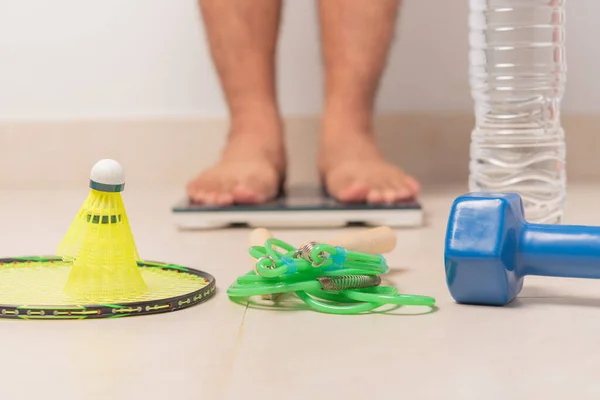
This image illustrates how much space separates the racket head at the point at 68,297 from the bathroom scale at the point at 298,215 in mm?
432

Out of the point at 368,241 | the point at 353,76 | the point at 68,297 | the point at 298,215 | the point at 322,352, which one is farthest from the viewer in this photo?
the point at 353,76

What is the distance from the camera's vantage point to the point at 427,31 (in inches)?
77.5

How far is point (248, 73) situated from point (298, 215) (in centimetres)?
34

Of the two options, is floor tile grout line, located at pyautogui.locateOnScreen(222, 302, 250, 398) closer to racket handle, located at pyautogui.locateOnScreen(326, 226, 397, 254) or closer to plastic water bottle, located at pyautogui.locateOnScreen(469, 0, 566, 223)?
racket handle, located at pyautogui.locateOnScreen(326, 226, 397, 254)

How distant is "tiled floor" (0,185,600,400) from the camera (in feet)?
1.90

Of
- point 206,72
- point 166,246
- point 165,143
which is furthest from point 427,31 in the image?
point 166,246

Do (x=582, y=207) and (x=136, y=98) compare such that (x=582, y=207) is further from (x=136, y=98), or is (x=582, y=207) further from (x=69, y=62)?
(x=69, y=62)

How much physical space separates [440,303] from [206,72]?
4.20ft

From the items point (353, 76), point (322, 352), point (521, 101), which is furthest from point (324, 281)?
point (353, 76)

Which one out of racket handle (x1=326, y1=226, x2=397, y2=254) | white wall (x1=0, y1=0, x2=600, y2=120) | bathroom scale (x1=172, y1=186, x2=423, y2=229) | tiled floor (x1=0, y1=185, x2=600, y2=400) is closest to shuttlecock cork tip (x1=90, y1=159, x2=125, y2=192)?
tiled floor (x1=0, y1=185, x2=600, y2=400)

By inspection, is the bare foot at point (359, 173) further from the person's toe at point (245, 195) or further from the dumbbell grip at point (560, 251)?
the dumbbell grip at point (560, 251)

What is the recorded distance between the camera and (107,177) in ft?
2.46

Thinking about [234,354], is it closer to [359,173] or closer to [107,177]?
[107,177]

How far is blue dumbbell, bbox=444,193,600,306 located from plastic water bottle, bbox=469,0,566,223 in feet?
1.47
